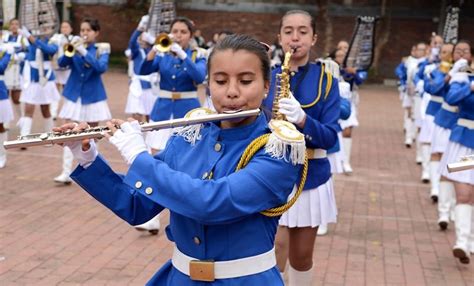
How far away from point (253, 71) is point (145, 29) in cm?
668

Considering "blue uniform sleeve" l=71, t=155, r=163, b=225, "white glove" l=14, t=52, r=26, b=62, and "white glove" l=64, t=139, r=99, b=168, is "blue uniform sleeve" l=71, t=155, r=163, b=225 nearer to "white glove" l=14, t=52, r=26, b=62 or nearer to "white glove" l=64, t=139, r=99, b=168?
"white glove" l=64, t=139, r=99, b=168

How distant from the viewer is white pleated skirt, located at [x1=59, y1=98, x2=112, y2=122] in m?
9.12

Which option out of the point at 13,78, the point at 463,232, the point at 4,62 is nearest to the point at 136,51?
the point at 4,62

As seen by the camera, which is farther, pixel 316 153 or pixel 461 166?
pixel 316 153

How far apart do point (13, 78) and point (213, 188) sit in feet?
33.7

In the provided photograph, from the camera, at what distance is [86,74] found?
30.0 feet

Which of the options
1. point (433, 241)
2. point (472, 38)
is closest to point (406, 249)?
point (433, 241)

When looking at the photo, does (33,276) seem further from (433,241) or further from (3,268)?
(433,241)

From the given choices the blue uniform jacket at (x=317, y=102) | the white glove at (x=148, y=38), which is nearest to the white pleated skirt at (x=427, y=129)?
the white glove at (x=148, y=38)

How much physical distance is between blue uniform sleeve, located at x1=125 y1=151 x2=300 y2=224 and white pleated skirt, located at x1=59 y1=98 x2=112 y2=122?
6.54m

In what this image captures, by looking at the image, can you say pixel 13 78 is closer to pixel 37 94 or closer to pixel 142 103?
pixel 37 94

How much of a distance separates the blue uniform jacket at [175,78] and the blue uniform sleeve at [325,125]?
2.96 m

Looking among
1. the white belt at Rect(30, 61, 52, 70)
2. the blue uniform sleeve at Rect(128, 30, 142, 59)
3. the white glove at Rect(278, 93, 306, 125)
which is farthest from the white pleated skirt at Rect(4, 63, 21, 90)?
the white glove at Rect(278, 93, 306, 125)

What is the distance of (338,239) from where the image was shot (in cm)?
725
